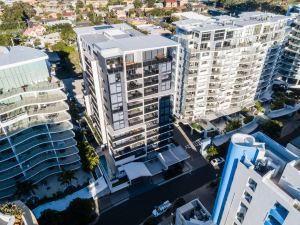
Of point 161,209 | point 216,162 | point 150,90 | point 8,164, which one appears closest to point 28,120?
point 8,164

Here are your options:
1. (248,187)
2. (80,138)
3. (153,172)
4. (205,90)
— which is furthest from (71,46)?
(248,187)

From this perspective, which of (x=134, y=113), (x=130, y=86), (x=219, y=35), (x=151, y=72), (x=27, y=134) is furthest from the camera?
(x=219, y=35)

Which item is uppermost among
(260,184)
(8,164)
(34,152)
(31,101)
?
(260,184)

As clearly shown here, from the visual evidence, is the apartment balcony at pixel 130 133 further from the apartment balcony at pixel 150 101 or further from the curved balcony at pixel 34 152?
the curved balcony at pixel 34 152

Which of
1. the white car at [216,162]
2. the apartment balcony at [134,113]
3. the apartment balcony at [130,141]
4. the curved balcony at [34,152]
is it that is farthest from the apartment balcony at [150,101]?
the white car at [216,162]

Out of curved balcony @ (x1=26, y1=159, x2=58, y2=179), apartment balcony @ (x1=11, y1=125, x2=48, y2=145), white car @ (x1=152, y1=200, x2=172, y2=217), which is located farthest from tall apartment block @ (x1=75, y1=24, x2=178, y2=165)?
curved balcony @ (x1=26, y1=159, x2=58, y2=179)

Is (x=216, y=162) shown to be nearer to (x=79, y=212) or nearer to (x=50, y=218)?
(x=79, y=212)

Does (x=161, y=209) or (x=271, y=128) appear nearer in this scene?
(x=161, y=209)

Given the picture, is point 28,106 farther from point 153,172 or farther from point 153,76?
point 153,172

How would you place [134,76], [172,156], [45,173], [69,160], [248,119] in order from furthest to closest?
[248,119] < [172,156] < [69,160] < [45,173] < [134,76]
